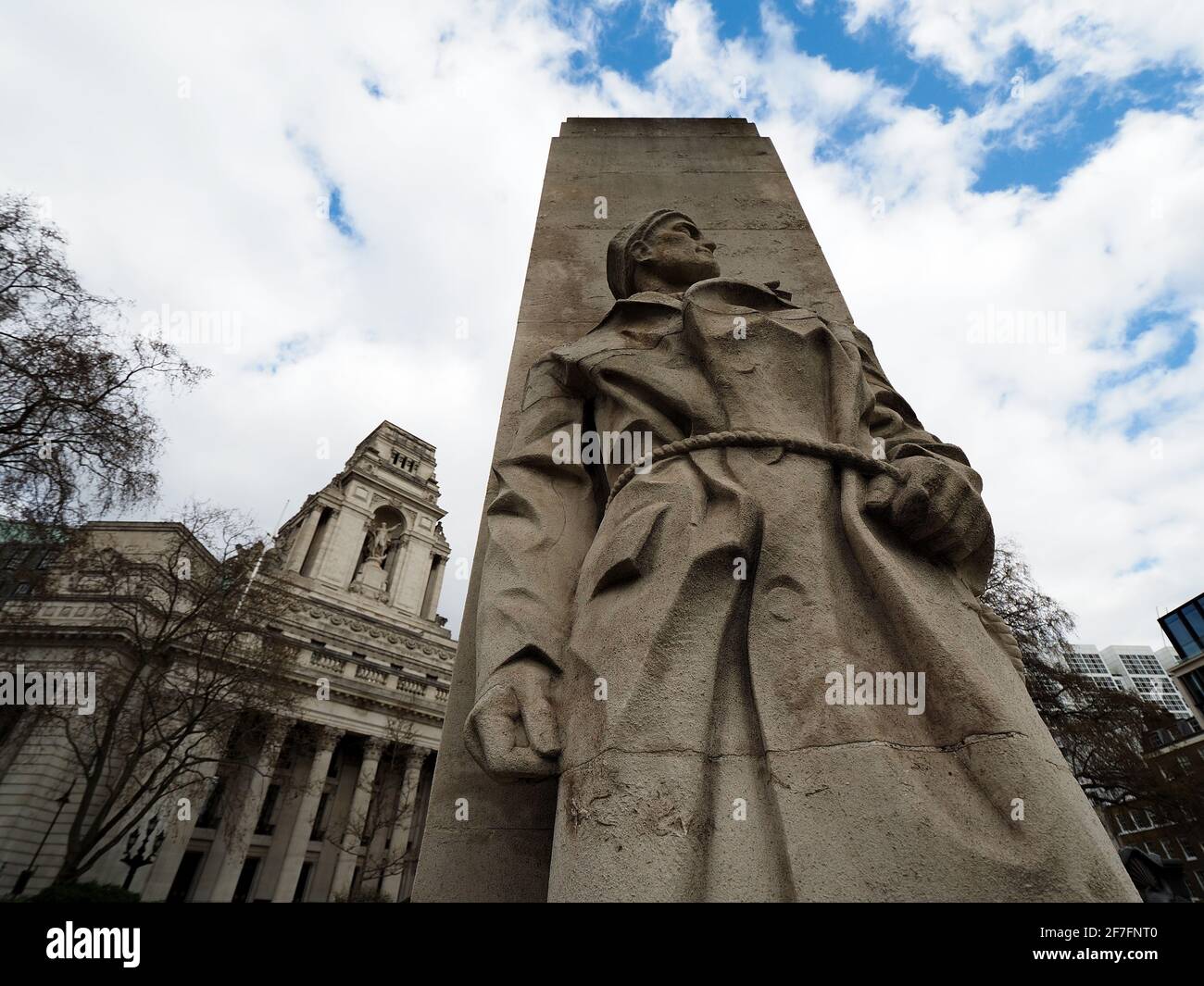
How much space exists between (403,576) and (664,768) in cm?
5366

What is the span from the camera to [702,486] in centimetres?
258

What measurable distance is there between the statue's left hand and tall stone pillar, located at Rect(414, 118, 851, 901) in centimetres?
194

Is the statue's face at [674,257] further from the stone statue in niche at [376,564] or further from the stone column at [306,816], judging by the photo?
the stone statue in niche at [376,564]

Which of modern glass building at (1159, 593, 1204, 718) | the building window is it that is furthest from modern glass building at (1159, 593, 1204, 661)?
the building window

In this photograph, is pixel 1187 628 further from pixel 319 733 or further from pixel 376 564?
pixel 376 564

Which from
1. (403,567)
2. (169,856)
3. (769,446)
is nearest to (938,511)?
(769,446)

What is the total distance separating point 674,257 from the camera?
4.06 metres

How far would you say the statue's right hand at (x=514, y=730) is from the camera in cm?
202

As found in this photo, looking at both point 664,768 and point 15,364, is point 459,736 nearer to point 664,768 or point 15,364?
point 664,768

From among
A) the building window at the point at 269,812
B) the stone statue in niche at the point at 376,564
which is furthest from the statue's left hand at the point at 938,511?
the stone statue in niche at the point at 376,564

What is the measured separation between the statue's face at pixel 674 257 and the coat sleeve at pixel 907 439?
1081 millimetres

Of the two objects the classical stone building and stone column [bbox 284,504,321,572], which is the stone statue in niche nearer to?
the classical stone building

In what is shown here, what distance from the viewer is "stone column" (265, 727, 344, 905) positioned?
33.5 metres

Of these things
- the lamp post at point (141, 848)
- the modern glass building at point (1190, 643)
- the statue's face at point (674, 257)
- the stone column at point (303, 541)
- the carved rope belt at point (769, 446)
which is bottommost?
the carved rope belt at point (769, 446)
